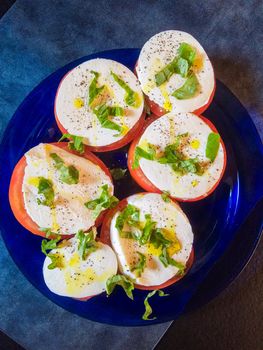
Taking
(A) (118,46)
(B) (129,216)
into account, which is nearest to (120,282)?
(B) (129,216)

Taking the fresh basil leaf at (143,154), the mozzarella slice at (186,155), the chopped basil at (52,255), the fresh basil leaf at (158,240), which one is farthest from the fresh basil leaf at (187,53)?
the chopped basil at (52,255)

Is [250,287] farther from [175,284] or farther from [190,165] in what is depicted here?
[190,165]

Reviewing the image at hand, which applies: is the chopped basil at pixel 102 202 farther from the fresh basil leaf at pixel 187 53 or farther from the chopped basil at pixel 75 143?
the fresh basil leaf at pixel 187 53

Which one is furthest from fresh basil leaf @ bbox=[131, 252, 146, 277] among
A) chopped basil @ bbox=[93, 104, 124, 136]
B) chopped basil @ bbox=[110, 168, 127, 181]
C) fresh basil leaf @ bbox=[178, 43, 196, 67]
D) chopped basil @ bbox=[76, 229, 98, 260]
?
fresh basil leaf @ bbox=[178, 43, 196, 67]

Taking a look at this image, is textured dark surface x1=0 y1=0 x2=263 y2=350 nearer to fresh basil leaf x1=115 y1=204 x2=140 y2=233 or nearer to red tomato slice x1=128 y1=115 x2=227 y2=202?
red tomato slice x1=128 y1=115 x2=227 y2=202

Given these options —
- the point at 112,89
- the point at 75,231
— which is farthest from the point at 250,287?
the point at 112,89

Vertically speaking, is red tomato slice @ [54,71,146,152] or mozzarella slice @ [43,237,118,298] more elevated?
red tomato slice @ [54,71,146,152]
